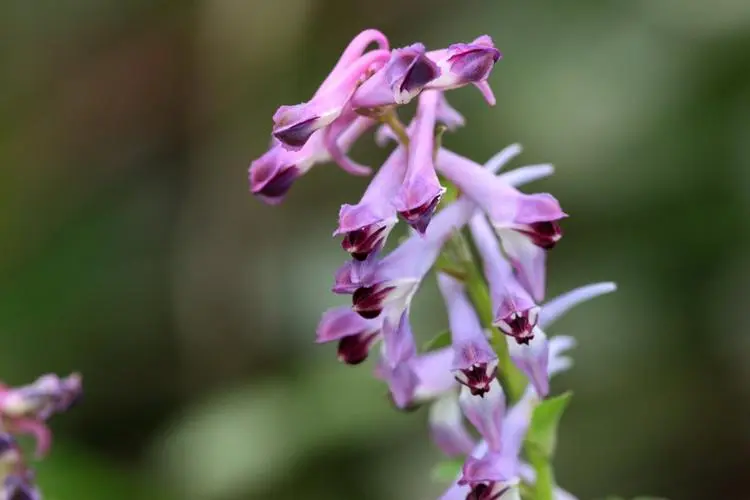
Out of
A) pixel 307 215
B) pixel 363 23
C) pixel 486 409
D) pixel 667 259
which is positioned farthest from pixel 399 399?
pixel 363 23

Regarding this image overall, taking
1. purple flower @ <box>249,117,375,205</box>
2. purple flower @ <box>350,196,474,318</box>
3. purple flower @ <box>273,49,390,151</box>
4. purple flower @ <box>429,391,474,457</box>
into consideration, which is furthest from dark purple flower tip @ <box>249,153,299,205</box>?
purple flower @ <box>429,391,474,457</box>

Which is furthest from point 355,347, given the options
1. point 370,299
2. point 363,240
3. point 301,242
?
point 301,242

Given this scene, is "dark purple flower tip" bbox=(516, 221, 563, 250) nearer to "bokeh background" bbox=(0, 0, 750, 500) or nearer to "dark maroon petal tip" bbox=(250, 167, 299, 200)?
"dark maroon petal tip" bbox=(250, 167, 299, 200)

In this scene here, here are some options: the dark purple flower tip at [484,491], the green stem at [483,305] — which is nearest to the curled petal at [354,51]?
the green stem at [483,305]

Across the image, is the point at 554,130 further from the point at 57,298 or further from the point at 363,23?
the point at 57,298

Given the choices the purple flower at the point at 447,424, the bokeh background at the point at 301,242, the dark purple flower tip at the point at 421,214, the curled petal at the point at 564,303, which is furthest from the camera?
the bokeh background at the point at 301,242

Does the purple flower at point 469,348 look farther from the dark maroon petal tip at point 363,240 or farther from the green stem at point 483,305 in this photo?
the dark maroon petal tip at point 363,240
